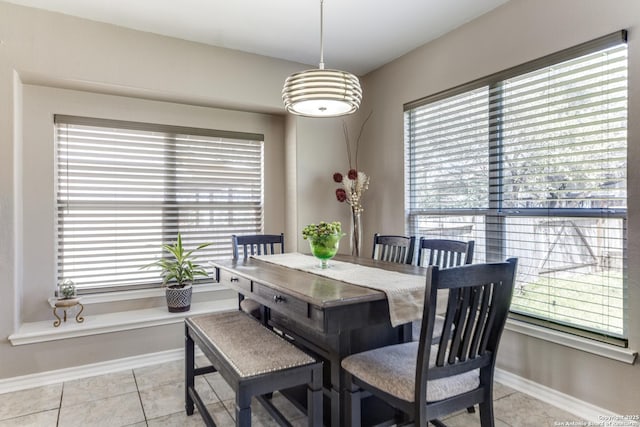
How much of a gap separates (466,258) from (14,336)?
123 inches

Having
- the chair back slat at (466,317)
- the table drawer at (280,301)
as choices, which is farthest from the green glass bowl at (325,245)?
the chair back slat at (466,317)

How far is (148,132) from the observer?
3426 millimetres

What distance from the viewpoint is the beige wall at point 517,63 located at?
2061mm

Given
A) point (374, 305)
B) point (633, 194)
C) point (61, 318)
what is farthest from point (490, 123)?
point (61, 318)

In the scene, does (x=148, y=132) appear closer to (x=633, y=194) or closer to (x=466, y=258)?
(x=466, y=258)

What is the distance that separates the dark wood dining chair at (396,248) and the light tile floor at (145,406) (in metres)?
1.06

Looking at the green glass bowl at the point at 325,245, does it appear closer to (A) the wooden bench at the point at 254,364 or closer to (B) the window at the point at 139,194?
(A) the wooden bench at the point at 254,364

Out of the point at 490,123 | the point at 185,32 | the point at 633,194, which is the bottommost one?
the point at 633,194

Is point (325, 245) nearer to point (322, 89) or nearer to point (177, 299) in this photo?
point (322, 89)

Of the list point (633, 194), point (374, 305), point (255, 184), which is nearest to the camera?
point (374, 305)

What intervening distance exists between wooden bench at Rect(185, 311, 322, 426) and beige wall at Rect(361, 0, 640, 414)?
1.62 m

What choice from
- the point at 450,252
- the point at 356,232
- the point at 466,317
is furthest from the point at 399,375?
the point at 356,232

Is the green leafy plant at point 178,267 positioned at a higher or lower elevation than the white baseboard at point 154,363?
higher

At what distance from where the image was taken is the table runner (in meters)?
1.70
